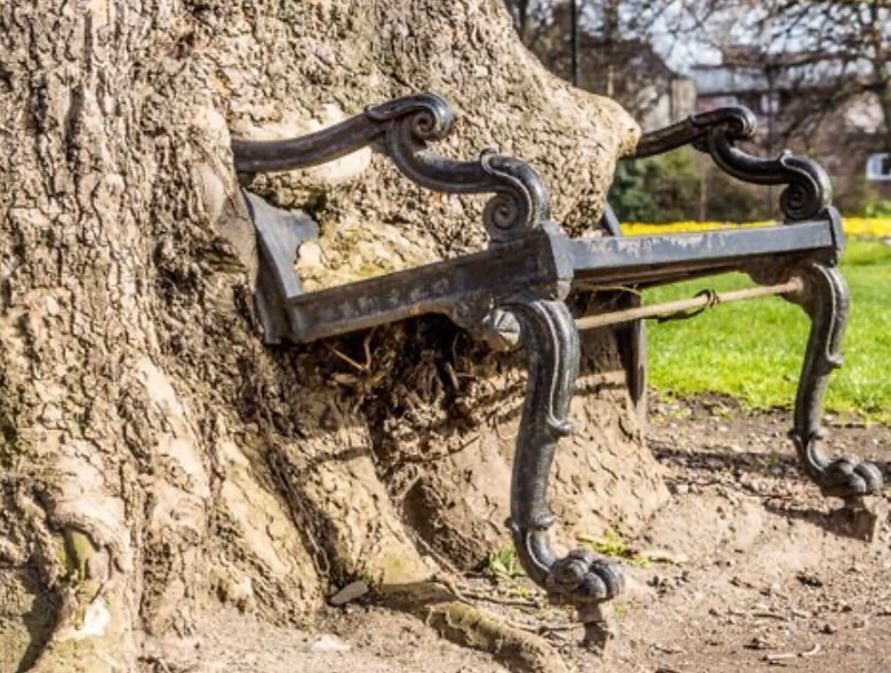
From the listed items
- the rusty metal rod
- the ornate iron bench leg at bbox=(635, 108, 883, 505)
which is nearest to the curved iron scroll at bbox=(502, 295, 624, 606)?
the rusty metal rod

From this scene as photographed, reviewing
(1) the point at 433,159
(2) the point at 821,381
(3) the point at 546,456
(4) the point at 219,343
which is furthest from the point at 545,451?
(2) the point at 821,381

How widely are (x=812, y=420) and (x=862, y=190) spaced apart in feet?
112

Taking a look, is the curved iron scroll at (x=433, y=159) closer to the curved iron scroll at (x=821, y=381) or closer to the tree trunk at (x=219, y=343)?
the tree trunk at (x=219, y=343)

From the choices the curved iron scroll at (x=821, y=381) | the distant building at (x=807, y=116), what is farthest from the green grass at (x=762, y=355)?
the distant building at (x=807, y=116)

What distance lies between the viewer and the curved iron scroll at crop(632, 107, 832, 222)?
4.95m

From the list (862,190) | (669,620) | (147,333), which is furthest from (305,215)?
(862,190)

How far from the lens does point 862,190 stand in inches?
1505

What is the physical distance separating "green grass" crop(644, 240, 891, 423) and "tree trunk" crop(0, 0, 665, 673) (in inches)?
131

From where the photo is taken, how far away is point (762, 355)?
978 centimetres

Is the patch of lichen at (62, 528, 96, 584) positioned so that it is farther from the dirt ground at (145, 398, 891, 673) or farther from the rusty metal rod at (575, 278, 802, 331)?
the rusty metal rod at (575, 278, 802, 331)

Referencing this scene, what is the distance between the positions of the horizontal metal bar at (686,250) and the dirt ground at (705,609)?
0.77m

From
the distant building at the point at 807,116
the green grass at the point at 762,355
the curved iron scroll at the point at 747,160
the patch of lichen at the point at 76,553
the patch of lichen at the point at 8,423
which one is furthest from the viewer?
the distant building at the point at 807,116

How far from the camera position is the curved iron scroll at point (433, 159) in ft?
11.5

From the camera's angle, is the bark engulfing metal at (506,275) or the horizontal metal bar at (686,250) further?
the horizontal metal bar at (686,250)
